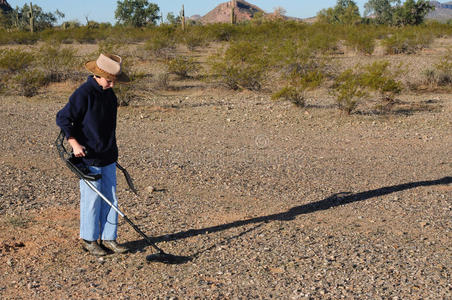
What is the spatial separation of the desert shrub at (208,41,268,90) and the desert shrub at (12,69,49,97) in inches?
210

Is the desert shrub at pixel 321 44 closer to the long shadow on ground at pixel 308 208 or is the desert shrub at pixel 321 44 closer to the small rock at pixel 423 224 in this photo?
the long shadow on ground at pixel 308 208

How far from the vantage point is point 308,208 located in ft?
20.3

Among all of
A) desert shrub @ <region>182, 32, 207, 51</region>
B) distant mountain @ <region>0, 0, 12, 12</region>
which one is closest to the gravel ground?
desert shrub @ <region>182, 32, 207, 51</region>

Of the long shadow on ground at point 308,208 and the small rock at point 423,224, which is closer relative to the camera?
the long shadow on ground at point 308,208

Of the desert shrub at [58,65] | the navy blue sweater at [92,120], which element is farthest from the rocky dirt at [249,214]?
the desert shrub at [58,65]

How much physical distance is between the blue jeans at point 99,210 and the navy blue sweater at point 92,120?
132 millimetres

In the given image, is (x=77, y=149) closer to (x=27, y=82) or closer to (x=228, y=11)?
(x=27, y=82)

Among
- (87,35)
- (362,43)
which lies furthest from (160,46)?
(87,35)

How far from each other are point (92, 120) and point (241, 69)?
478 inches

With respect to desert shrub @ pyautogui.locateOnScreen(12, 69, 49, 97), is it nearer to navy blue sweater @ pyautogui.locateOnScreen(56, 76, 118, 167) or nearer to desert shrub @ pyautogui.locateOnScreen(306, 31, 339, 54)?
desert shrub @ pyautogui.locateOnScreen(306, 31, 339, 54)

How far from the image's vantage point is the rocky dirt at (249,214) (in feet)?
13.4

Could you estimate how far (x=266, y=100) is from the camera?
14.9 m

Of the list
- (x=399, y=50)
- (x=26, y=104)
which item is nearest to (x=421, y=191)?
(x=26, y=104)

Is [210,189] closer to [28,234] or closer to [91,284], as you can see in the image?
[28,234]
